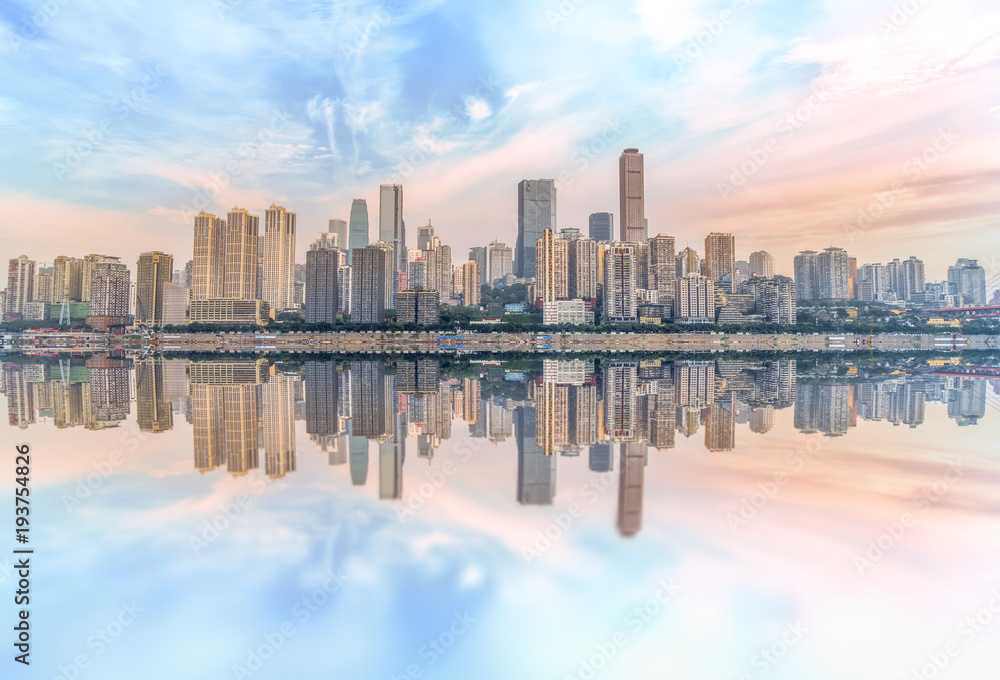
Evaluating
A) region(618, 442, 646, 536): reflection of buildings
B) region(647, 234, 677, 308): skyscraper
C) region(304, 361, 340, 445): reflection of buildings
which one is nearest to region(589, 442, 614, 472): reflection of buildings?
region(618, 442, 646, 536): reflection of buildings

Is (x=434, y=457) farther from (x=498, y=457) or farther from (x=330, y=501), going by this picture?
(x=330, y=501)

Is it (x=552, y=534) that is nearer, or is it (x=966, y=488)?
(x=552, y=534)

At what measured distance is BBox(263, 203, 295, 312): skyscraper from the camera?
11619 centimetres

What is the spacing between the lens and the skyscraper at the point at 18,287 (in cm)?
9231

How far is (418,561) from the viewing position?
511 centimetres

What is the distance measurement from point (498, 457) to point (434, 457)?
93 cm

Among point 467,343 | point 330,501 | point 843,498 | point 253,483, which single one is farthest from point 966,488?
point 467,343

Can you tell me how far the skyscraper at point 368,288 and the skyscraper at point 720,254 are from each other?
55.0 m

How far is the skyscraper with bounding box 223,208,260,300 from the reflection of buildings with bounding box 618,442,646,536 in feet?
304

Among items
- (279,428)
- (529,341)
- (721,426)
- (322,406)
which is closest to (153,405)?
(322,406)
